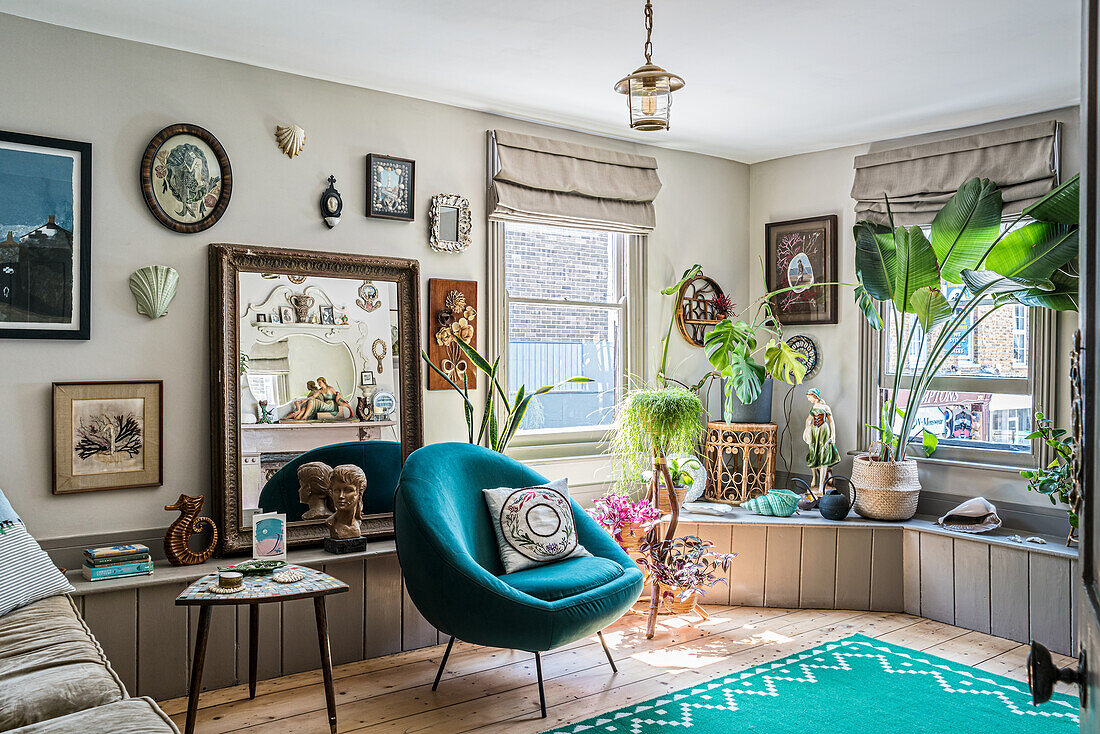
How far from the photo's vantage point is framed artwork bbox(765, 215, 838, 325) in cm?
512

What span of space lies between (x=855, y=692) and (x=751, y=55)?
2.62 m

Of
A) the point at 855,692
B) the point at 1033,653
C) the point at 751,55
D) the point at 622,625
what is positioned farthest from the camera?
the point at 622,625

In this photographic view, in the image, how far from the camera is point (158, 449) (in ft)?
11.4

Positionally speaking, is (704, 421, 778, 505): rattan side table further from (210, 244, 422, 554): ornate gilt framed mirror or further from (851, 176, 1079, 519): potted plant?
(210, 244, 422, 554): ornate gilt framed mirror

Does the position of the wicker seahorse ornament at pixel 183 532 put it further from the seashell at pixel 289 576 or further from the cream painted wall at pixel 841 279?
the cream painted wall at pixel 841 279

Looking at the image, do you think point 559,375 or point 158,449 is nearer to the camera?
point 158,449

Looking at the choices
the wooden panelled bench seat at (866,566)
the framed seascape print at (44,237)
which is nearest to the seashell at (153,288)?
the framed seascape print at (44,237)

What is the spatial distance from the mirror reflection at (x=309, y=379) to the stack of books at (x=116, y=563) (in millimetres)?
486

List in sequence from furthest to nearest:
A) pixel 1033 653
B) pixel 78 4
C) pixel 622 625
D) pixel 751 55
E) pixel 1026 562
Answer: pixel 622 625, pixel 1026 562, pixel 751 55, pixel 78 4, pixel 1033 653

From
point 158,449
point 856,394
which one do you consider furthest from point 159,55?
point 856,394

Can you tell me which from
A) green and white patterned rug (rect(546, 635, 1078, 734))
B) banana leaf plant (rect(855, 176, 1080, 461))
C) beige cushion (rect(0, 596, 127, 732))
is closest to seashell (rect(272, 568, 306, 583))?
beige cushion (rect(0, 596, 127, 732))

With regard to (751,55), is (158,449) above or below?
below

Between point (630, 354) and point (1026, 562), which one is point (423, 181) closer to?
point (630, 354)

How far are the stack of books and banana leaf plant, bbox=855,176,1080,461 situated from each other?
11.6 ft
